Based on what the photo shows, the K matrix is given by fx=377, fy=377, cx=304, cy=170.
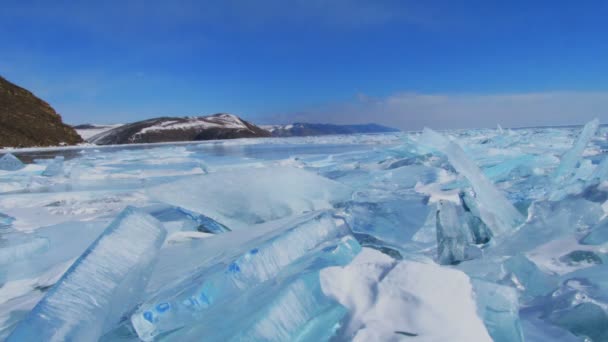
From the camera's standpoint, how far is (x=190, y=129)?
53656 mm

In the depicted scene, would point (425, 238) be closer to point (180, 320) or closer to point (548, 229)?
point (548, 229)

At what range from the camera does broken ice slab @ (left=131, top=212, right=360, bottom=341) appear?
663 millimetres

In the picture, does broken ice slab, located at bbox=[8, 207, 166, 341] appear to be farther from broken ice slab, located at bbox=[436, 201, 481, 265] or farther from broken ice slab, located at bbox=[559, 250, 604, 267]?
broken ice slab, located at bbox=[559, 250, 604, 267]

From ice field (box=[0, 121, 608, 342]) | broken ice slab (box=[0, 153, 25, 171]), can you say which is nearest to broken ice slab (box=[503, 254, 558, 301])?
ice field (box=[0, 121, 608, 342])

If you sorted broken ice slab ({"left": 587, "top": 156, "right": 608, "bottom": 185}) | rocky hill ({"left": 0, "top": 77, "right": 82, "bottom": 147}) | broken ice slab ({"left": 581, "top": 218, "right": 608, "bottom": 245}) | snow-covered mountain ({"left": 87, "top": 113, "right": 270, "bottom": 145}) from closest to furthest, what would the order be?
broken ice slab ({"left": 581, "top": 218, "right": 608, "bottom": 245}), broken ice slab ({"left": 587, "top": 156, "right": 608, "bottom": 185}), rocky hill ({"left": 0, "top": 77, "right": 82, "bottom": 147}), snow-covered mountain ({"left": 87, "top": 113, "right": 270, "bottom": 145})

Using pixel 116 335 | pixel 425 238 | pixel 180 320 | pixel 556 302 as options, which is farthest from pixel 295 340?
pixel 425 238

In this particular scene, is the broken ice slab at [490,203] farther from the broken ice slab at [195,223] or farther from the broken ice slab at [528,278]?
the broken ice slab at [195,223]

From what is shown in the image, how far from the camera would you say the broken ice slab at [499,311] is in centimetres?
66

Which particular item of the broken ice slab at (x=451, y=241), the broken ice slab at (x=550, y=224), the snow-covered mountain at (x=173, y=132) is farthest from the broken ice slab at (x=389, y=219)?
the snow-covered mountain at (x=173, y=132)

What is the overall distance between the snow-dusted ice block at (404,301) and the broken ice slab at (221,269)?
106 millimetres

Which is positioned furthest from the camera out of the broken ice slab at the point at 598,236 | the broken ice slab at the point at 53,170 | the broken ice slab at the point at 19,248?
the broken ice slab at the point at 53,170

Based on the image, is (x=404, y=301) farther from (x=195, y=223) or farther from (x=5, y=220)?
(x=5, y=220)

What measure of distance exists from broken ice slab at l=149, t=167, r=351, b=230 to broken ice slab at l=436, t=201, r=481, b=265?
752 mm

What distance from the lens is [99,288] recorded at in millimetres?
759
